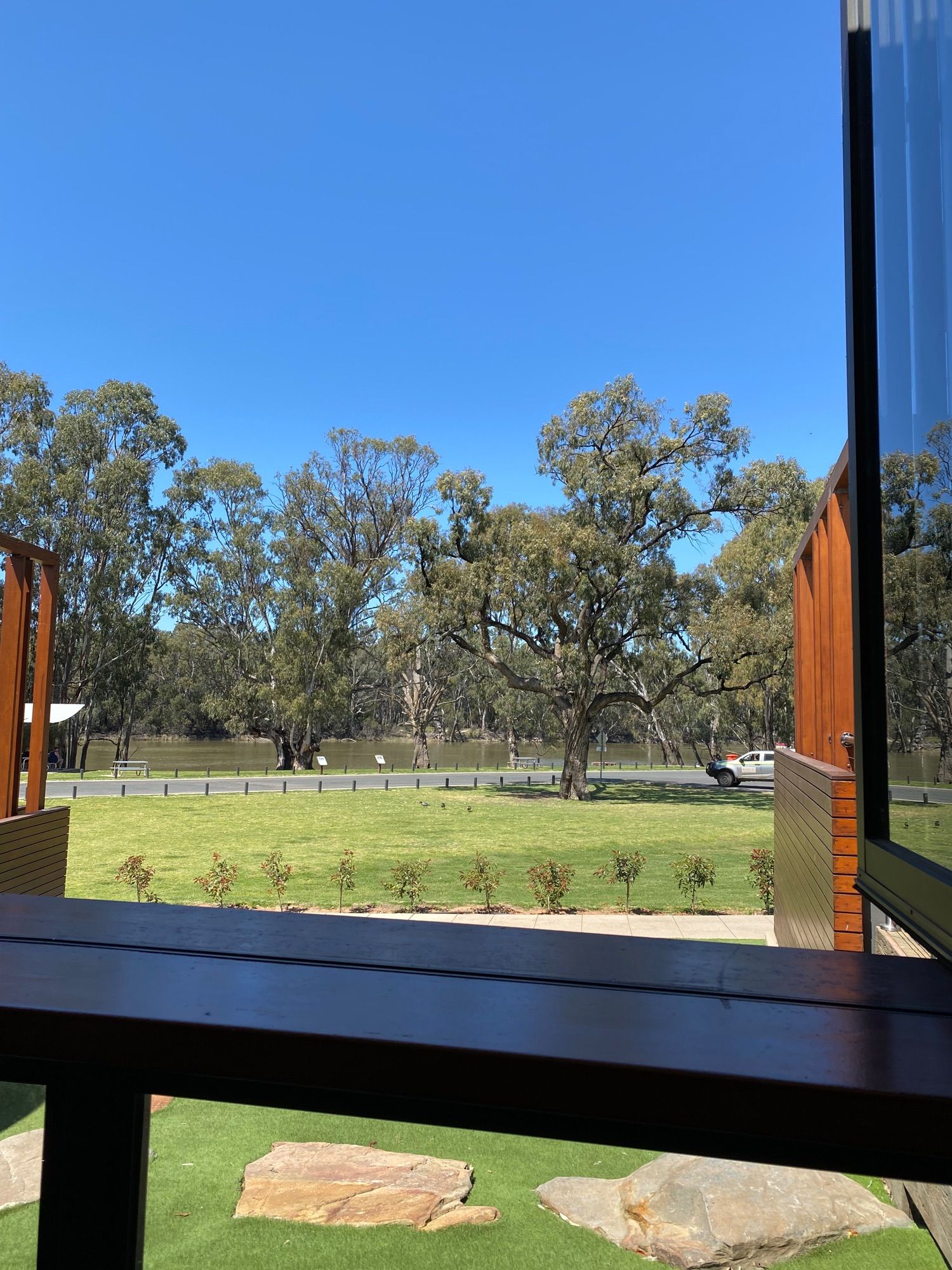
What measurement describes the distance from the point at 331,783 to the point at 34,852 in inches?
604

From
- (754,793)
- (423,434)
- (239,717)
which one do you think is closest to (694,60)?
(423,434)

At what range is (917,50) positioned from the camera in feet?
2.51

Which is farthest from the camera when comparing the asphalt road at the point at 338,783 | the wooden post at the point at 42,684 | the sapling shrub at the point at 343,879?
the asphalt road at the point at 338,783

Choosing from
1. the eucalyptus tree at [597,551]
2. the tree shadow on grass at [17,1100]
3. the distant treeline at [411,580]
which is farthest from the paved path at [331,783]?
the tree shadow on grass at [17,1100]

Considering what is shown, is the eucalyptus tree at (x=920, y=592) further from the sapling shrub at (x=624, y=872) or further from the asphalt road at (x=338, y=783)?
the asphalt road at (x=338, y=783)

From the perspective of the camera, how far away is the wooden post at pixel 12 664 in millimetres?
4660

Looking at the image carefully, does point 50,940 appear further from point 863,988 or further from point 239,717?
point 239,717

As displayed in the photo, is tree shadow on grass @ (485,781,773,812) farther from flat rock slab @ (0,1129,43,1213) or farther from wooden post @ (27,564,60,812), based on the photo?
flat rock slab @ (0,1129,43,1213)

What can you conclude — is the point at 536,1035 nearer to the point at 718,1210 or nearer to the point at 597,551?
the point at 718,1210

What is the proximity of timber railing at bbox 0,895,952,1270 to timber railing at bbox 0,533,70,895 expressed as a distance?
14.3 ft

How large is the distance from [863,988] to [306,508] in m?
29.0

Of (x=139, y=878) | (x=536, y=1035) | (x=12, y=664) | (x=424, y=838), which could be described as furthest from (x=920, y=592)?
(x=424, y=838)

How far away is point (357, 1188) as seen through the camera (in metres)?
0.86

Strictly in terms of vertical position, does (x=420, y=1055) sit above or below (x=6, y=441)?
below
